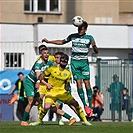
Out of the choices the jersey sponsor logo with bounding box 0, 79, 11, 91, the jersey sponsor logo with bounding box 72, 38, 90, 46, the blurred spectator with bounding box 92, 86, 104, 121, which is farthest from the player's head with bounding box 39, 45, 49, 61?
the jersey sponsor logo with bounding box 0, 79, 11, 91

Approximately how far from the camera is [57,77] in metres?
17.2

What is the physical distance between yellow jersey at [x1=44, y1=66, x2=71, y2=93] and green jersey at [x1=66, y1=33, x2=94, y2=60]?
1.93 feet

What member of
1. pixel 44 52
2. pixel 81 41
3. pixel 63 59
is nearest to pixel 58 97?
pixel 63 59

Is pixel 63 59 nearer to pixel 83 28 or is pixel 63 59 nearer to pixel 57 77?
pixel 57 77

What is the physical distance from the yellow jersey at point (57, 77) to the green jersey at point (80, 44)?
0.59 m

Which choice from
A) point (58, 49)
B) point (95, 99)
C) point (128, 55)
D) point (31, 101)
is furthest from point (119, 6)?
point (31, 101)

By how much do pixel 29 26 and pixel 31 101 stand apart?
16.5 m

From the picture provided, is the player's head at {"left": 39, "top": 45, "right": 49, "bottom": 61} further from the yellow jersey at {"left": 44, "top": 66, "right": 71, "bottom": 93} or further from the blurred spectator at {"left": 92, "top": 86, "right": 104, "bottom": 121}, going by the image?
the blurred spectator at {"left": 92, "top": 86, "right": 104, "bottom": 121}

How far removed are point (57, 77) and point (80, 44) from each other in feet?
3.10

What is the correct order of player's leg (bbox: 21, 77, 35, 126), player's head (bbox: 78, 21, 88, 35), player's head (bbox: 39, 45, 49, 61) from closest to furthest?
player's head (bbox: 78, 21, 88, 35), player's head (bbox: 39, 45, 49, 61), player's leg (bbox: 21, 77, 35, 126)

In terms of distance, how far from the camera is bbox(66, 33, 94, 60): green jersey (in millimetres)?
17438

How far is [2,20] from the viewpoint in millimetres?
36375

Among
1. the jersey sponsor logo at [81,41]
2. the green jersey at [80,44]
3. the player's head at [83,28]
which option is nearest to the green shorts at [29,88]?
the green jersey at [80,44]

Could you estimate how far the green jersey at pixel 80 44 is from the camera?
1744 centimetres
